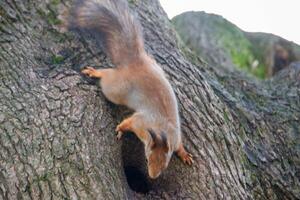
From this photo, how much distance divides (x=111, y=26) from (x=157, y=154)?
2.89 ft

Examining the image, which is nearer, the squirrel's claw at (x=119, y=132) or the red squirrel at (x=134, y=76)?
the squirrel's claw at (x=119, y=132)

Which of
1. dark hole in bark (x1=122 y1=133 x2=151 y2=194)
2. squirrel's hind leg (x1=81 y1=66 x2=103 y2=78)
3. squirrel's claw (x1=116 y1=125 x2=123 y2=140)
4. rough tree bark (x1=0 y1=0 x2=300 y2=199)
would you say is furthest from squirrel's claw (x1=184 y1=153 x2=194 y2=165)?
squirrel's hind leg (x1=81 y1=66 x2=103 y2=78)

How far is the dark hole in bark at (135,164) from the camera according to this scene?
3.46m

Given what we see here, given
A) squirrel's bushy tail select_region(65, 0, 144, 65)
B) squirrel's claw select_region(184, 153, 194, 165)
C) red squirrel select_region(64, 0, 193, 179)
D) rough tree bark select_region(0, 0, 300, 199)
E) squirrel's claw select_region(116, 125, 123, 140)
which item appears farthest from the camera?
squirrel's bushy tail select_region(65, 0, 144, 65)

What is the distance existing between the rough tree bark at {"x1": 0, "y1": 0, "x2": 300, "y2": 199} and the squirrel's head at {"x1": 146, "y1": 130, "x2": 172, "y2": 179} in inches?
2.6

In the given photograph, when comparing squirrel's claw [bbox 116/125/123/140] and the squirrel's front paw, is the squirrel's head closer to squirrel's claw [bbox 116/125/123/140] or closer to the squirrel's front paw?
squirrel's claw [bbox 116/125/123/140]

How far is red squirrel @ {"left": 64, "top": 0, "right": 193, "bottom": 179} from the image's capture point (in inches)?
138

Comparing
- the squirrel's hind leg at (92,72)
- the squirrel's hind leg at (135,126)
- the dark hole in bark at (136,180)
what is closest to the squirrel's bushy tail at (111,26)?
the squirrel's hind leg at (92,72)

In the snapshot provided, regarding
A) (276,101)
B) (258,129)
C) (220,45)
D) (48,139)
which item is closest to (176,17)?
(220,45)

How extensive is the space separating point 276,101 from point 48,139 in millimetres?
2192

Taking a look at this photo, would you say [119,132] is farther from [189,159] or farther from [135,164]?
[189,159]

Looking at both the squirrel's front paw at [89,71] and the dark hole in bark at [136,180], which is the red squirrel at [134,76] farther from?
the dark hole in bark at [136,180]

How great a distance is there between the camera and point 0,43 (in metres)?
3.33

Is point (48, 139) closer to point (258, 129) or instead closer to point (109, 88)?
point (109, 88)
